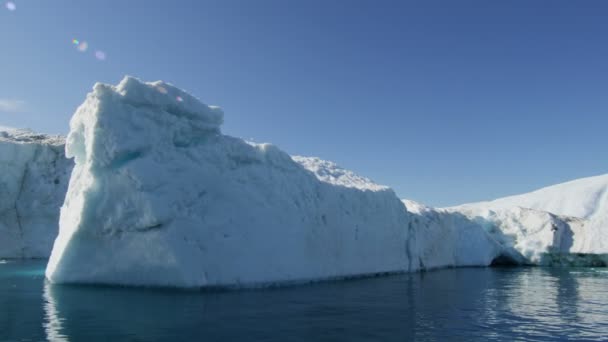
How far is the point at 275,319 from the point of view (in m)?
10.4

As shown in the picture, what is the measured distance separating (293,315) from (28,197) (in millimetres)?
32007

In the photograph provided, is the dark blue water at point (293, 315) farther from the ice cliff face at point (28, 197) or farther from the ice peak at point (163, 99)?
the ice cliff face at point (28, 197)

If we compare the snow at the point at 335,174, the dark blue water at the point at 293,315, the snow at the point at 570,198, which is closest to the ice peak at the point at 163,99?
the dark blue water at the point at 293,315

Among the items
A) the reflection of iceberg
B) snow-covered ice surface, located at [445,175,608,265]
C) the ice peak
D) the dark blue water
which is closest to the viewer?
the reflection of iceberg

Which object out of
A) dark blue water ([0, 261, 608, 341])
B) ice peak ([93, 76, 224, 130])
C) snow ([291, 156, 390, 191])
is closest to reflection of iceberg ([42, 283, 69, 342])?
dark blue water ([0, 261, 608, 341])

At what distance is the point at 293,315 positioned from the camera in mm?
10930

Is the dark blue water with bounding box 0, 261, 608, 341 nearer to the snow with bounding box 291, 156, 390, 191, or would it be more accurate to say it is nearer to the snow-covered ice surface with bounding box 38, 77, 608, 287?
the snow-covered ice surface with bounding box 38, 77, 608, 287

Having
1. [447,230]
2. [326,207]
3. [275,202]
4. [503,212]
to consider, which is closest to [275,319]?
[275,202]

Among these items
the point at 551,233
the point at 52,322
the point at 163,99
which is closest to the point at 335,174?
the point at 163,99

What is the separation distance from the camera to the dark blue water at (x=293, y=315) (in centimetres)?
895

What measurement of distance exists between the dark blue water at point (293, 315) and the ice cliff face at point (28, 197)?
66.8ft

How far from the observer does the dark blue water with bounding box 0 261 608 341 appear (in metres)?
8.95

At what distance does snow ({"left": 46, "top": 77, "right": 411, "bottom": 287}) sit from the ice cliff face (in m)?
19.7

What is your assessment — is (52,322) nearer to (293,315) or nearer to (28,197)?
(293,315)
